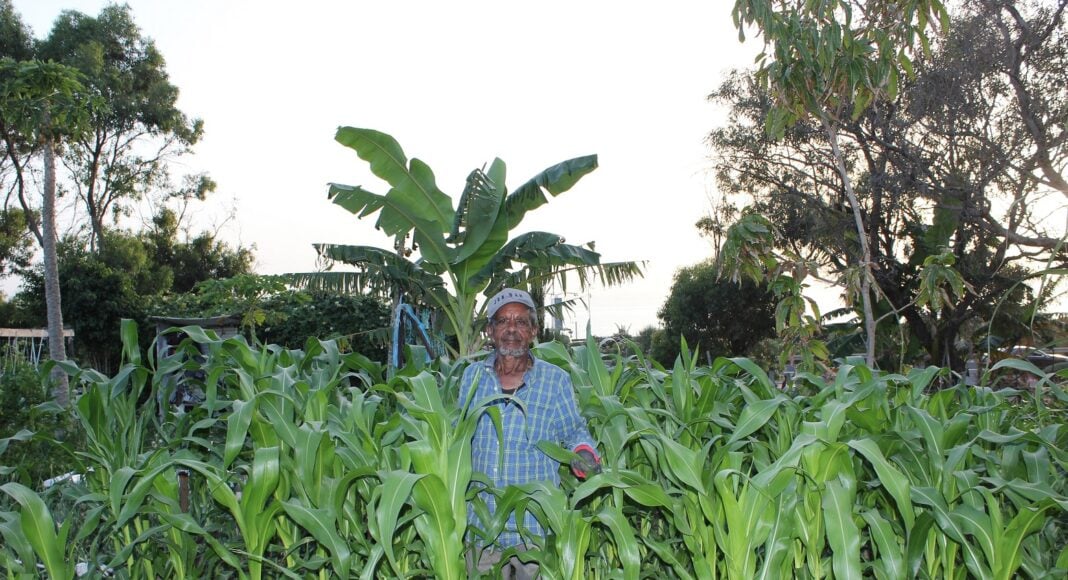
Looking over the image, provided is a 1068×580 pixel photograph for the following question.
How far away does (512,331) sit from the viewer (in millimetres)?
3236

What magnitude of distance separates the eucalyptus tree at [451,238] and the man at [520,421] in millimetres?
6300

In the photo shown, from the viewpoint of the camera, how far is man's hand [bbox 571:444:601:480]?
7.93ft

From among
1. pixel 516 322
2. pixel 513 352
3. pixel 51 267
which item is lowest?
pixel 513 352

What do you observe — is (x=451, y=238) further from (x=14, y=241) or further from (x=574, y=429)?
(x=14, y=241)

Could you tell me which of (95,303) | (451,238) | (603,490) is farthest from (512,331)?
(95,303)

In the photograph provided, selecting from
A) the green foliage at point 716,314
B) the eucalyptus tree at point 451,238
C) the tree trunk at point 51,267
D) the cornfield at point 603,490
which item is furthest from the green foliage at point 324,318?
the cornfield at point 603,490

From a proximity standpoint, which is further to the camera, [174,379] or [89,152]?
[89,152]

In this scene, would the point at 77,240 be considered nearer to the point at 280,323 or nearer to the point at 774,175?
the point at 280,323

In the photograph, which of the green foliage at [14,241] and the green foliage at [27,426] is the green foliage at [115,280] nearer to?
the green foliage at [14,241]

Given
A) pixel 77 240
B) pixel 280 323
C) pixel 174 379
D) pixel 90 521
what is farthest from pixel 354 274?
pixel 77 240

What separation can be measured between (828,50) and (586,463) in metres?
5.46

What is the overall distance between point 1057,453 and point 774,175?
1631 centimetres

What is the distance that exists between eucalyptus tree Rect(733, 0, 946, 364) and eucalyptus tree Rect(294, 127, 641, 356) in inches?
112

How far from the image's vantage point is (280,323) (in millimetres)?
14922
